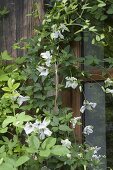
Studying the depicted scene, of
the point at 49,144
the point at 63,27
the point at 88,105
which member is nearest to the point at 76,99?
the point at 88,105

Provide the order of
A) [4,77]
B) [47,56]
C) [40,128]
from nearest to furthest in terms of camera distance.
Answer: [40,128], [47,56], [4,77]

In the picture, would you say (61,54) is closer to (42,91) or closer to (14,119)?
(42,91)

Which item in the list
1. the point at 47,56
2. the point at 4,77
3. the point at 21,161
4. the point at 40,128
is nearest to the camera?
the point at 21,161

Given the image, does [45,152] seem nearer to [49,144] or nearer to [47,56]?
[49,144]

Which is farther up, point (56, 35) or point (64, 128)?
point (56, 35)

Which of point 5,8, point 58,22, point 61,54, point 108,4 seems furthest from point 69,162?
point 5,8

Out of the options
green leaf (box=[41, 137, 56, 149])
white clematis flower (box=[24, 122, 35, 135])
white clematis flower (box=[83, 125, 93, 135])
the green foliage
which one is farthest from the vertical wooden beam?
green leaf (box=[41, 137, 56, 149])

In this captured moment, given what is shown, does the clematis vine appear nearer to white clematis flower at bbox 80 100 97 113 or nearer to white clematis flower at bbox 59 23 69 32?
white clematis flower at bbox 80 100 97 113

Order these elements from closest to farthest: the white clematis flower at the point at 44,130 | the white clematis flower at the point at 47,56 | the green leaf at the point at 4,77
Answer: the white clematis flower at the point at 44,130
the white clematis flower at the point at 47,56
the green leaf at the point at 4,77

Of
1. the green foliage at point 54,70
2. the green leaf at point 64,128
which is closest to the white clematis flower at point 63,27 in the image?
the green foliage at point 54,70

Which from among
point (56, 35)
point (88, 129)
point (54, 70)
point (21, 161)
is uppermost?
point (56, 35)

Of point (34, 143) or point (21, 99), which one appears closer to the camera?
point (34, 143)

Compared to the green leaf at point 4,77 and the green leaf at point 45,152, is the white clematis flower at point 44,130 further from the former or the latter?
the green leaf at point 4,77

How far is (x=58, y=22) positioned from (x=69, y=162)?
67cm
